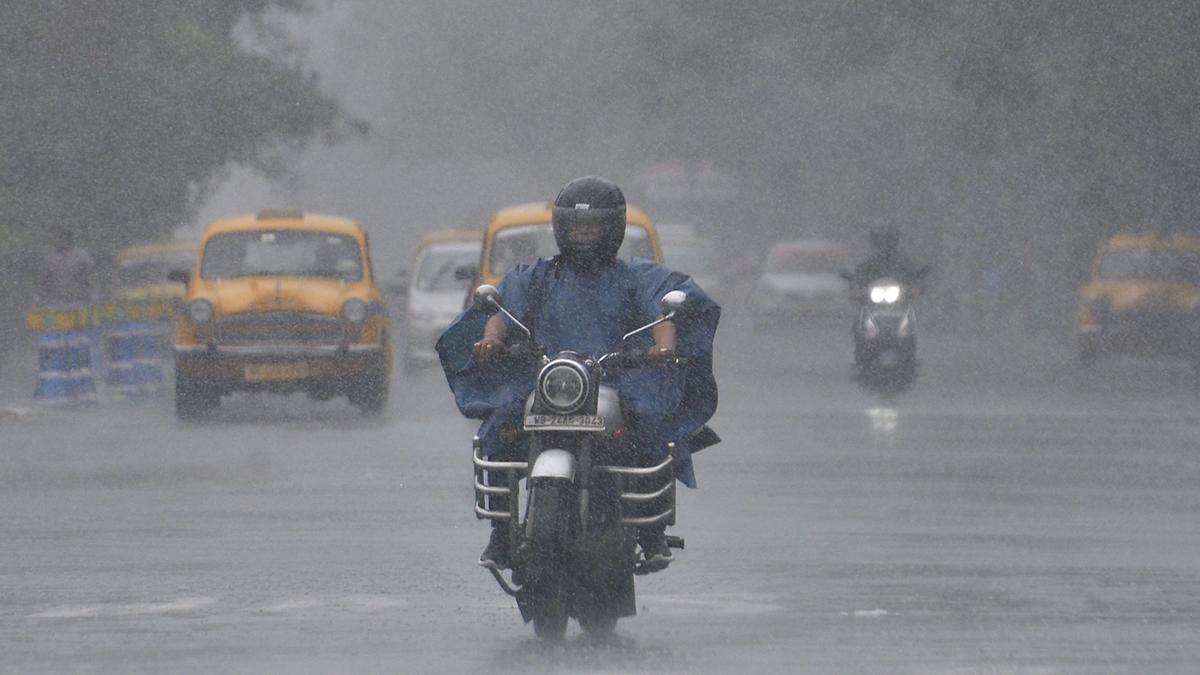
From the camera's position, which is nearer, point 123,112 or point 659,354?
point 659,354

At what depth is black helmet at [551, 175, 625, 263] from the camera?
29.1 ft

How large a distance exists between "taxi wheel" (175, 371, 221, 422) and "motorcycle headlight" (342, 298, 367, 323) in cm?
135

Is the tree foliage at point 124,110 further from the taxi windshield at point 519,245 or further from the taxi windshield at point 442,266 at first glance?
the taxi windshield at point 519,245

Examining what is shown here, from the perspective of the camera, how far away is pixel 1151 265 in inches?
1227

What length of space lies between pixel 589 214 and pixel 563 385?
798 millimetres

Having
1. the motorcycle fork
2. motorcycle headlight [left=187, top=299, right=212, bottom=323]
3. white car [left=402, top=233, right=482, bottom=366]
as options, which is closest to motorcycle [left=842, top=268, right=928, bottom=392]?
white car [left=402, top=233, right=482, bottom=366]

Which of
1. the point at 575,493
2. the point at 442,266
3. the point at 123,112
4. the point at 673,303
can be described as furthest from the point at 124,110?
the point at 575,493

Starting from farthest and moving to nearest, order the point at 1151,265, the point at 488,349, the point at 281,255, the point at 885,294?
1. the point at 1151,265
2. the point at 885,294
3. the point at 281,255
4. the point at 488,349

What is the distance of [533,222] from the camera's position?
23.6m

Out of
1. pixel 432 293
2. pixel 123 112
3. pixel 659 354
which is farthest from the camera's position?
pixel 123 112

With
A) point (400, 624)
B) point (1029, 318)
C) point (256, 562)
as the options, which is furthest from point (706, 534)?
point (1029, 318)

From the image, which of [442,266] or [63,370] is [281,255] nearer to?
[63,370]

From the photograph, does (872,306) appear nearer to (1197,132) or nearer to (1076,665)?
(1197,132)

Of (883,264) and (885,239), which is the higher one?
(885,239)
